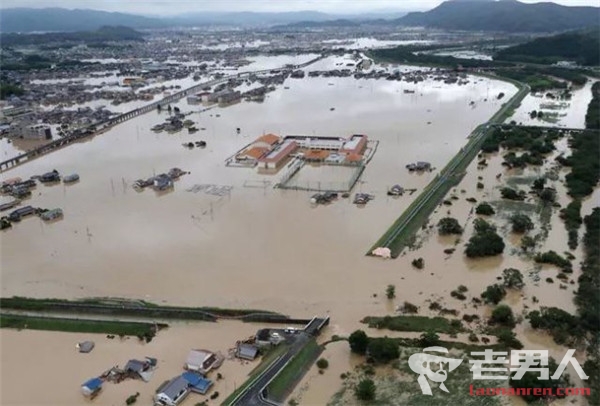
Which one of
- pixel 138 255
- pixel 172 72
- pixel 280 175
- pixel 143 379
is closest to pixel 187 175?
pixel 280 175

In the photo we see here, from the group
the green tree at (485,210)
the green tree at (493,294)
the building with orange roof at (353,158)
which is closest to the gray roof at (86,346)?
the green tree at (493,294)

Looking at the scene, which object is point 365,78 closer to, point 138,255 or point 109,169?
point 109,169

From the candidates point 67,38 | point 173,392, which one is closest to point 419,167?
point 173,392

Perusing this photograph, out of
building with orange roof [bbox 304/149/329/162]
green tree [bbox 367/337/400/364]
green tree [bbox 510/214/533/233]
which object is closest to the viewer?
green tree [bbox 367/337/400/364]

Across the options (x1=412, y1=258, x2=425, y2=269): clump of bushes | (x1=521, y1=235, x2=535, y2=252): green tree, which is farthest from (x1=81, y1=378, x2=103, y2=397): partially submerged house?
(x1=521, y1=235, x2=535, y2=252): green tree

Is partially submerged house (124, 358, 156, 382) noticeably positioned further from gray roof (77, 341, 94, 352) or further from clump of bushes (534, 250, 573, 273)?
clump of bushes (534, 250, 573, 273)

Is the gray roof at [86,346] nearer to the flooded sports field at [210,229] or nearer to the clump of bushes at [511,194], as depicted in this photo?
the flooded sports field at [210,229]

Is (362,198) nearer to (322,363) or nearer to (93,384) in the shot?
(322,363)
